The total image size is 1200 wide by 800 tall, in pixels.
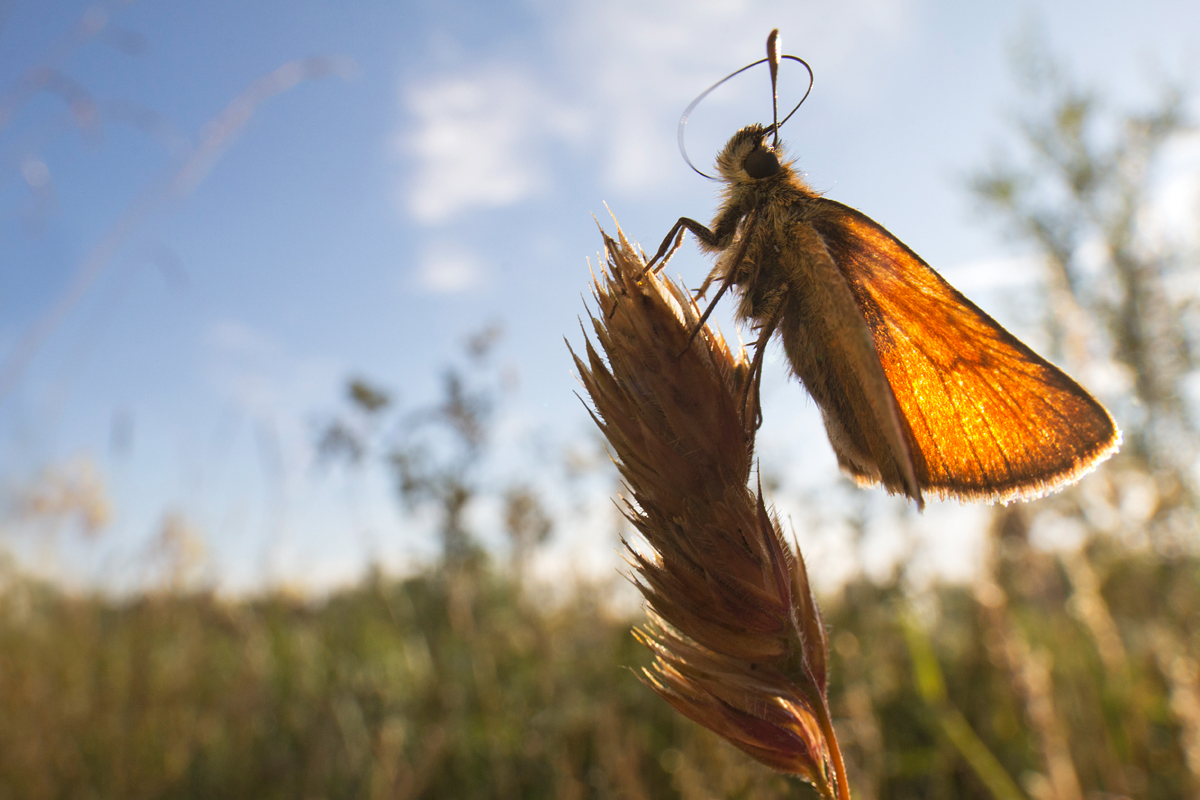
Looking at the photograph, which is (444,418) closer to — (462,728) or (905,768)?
(462,728)

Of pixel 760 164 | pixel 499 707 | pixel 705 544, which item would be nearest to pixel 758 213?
pixel 760 164

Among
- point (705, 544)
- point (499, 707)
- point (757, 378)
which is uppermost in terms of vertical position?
point (757, 378)

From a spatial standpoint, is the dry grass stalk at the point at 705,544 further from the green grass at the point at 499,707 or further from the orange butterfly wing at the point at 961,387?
the green grass at the point at 499,707

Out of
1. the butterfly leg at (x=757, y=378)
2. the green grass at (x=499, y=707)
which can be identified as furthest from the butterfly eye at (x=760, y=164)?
the green grass at (x=499, y=707)

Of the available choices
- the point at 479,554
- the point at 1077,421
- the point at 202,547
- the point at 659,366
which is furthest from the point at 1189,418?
the point at 202,547

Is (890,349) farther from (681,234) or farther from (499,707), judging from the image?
(499,707)

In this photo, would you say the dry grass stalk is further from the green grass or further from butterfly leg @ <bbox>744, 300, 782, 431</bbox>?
the green grass

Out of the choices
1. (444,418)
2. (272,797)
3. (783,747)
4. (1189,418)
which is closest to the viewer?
(783,747)
